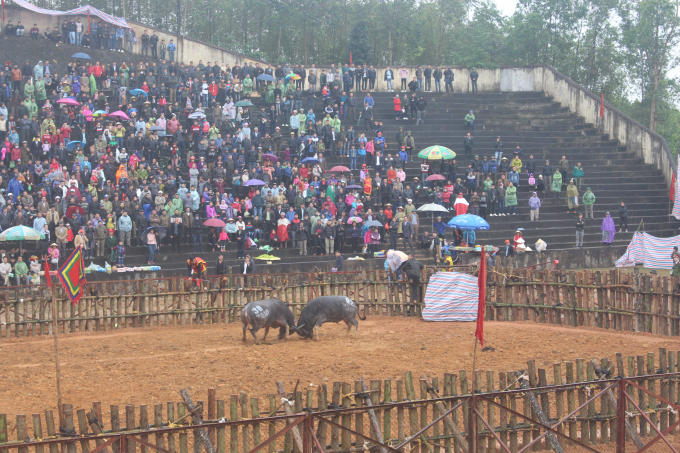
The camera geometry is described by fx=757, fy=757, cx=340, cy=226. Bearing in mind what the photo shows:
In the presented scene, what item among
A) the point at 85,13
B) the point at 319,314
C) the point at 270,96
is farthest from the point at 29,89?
the point at 319,314

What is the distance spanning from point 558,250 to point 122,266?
17.6 metres

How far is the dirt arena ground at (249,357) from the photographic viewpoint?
13.8 metres

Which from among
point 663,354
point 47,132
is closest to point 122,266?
point 47,132

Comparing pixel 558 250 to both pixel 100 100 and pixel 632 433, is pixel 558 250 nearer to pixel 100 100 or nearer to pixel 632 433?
pixel 632 433

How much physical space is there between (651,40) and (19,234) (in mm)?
45427

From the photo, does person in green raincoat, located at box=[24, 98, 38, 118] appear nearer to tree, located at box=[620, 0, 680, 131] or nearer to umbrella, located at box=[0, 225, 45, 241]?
umbrella, located at box=[0, 225, 45, 241]

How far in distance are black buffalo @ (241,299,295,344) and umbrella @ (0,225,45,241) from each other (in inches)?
472

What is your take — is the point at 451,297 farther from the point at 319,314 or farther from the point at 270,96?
the point at 270,96

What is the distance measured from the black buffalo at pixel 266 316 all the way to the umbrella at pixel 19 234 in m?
12.0

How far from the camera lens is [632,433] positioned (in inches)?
443

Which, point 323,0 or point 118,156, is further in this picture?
point 323,0

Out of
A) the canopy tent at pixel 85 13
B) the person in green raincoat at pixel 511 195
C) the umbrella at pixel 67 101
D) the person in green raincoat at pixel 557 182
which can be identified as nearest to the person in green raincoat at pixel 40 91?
the umbrella at pixel 67 101

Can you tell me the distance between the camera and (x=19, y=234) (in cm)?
2645

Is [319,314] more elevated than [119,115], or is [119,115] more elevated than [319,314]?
[119,115]
